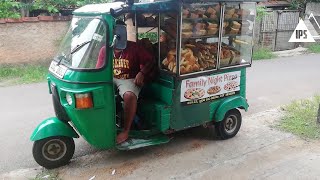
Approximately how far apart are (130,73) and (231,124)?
1.73 m

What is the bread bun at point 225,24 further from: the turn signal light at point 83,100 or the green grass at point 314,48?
the green grass at point 314,48

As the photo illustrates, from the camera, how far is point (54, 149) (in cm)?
405

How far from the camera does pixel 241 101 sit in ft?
16.3

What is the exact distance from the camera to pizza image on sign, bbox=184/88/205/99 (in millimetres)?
4383

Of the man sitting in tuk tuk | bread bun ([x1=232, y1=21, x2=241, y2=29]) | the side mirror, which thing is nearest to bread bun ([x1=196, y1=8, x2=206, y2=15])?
bread bun ([x1=232, y1=21, x2=241, y2=29])

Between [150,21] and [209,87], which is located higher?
[150,21]

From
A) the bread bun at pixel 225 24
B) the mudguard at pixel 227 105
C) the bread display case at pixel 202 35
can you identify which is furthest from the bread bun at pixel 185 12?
the mudguard at pixel 227 105

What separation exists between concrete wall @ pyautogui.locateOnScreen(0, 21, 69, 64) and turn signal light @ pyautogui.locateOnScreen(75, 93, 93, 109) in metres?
6.31

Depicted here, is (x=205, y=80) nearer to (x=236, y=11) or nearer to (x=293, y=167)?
(x=236, y=11)

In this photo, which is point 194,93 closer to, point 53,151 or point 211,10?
point 211,10

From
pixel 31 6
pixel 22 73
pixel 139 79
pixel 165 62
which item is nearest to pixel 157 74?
pixel 165 62

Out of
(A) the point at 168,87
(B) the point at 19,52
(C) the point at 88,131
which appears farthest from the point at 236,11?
(B) the point at 19,52

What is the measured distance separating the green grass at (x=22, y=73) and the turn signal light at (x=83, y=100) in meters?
5.09

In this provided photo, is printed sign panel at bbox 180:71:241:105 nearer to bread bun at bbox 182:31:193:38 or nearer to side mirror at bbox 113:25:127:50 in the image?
bread bun at bbox 182:31:193:38
